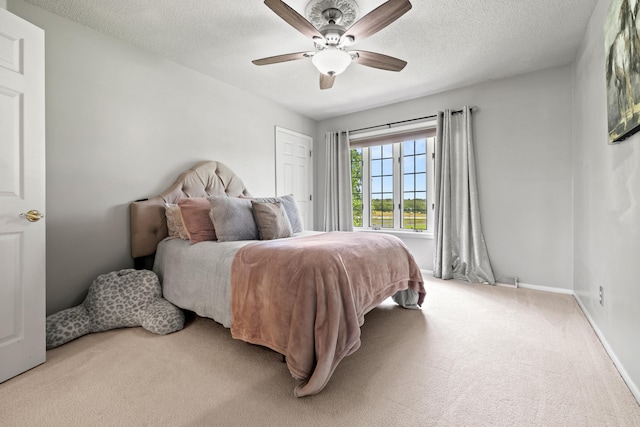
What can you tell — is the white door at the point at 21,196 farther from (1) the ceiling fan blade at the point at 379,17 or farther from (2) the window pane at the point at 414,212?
(2) the window pane at the point at 414,212

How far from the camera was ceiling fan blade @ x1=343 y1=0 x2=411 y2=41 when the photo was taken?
5.38 feet

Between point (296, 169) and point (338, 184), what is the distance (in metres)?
0.72

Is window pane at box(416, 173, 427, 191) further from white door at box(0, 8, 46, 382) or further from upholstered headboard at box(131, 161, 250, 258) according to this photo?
white door at box(0, 8, 46, 382)

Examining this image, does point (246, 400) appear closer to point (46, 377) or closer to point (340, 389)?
point (340, 389)

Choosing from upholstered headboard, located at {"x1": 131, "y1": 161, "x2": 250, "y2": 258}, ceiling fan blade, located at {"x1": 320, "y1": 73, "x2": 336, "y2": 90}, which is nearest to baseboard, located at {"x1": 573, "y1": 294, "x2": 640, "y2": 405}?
ceiling fan blade, located at {"x1": 320, "y1": 73, "x2": 336, "y2": 90}

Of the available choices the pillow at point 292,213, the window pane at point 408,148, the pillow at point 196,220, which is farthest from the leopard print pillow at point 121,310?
the window pane at point 408,148

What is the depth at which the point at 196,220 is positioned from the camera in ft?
7.97

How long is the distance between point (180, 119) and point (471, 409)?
3.37 metres

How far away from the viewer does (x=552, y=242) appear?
314 centimetres

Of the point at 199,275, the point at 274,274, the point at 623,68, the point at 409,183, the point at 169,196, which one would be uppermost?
the point at 623,68

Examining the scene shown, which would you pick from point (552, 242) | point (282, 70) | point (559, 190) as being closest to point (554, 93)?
point (559, 190)

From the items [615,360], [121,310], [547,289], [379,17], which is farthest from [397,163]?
[121,310]

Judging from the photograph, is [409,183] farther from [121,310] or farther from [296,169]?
[121,310]

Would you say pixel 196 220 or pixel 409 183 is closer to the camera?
pixel 196 220
